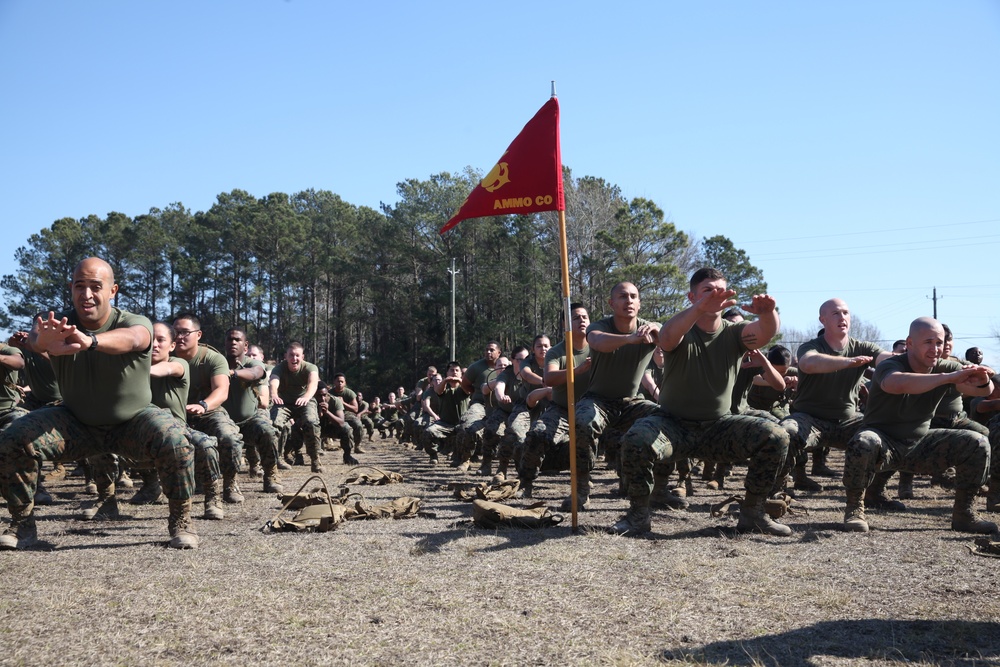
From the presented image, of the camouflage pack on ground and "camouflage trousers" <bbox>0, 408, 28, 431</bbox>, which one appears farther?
"camouflage trousers" <bbox>0, 408, 28, 431</bbox>

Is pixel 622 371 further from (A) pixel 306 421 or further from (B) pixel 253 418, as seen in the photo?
(A) pixel 306 421

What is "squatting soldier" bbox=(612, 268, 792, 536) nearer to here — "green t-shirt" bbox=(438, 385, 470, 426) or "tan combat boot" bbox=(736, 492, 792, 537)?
"tan combat boot" bbox=(736, 492, 792, 537)

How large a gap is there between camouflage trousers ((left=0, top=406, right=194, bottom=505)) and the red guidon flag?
279 centimetres

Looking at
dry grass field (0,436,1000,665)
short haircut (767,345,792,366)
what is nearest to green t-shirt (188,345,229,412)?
dry grass field (0,436,1000,665)

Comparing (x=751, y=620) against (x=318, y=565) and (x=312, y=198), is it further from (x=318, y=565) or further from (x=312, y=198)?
(x=312, y=198)

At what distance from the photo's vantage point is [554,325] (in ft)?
172

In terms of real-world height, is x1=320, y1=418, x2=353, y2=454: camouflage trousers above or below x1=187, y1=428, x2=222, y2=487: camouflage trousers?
below

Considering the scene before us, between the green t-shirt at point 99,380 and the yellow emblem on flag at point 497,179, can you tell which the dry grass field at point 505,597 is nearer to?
the green t-shirt at point 99,380

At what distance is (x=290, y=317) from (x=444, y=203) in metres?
14.1

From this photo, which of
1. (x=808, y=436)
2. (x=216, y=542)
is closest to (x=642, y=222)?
(x=808, y=436)

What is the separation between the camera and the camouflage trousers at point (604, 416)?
26.9 feet

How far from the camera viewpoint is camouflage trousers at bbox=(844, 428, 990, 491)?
680 centimetres

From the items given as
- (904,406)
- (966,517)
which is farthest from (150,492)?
(966,517)

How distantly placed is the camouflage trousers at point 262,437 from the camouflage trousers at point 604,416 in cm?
398
